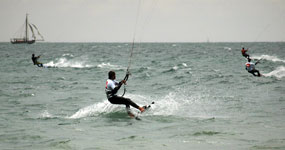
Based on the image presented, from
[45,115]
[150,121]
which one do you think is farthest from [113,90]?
[45,115]

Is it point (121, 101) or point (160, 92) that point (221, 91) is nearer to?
point (160, 92)

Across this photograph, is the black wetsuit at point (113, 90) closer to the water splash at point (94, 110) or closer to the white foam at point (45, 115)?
the water splash at point (94, 110)

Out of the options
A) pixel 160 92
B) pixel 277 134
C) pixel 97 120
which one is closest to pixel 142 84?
pixel 160 92

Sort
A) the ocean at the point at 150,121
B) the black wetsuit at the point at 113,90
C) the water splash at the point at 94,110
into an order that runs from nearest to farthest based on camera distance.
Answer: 1. the ocean at the point at 150,121
2. the black wetsuit at the point at 113,90
3. the water splash at the point at 94,110

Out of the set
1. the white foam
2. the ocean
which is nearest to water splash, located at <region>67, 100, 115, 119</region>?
the ocean

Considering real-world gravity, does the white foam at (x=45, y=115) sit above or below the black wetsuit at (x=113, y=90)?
below

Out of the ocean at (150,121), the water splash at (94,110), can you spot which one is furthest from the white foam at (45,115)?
the water splash at (94,110)

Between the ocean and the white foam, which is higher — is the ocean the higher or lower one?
the higher one

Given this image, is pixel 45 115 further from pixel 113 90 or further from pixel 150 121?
pixel 150 121

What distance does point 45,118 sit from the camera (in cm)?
1330

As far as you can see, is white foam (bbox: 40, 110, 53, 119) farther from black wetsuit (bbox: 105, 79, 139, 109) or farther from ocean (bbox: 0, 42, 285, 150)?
black wetsuit (bbox: 105, 79, 139, 109)

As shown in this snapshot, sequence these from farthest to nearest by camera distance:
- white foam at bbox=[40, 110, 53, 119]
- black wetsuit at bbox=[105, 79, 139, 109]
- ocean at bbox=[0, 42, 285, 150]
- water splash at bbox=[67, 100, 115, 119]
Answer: water splash at bbox=[67, 100, 115, 119]
white foam at bbox=[40, 110, 53, 119]
black wetsuit at bbox=[105, 79, 139, 109]
ocean at bbox=[0, 42, 285, 150]

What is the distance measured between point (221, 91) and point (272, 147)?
40.7ft

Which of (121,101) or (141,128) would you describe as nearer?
(141,128)
